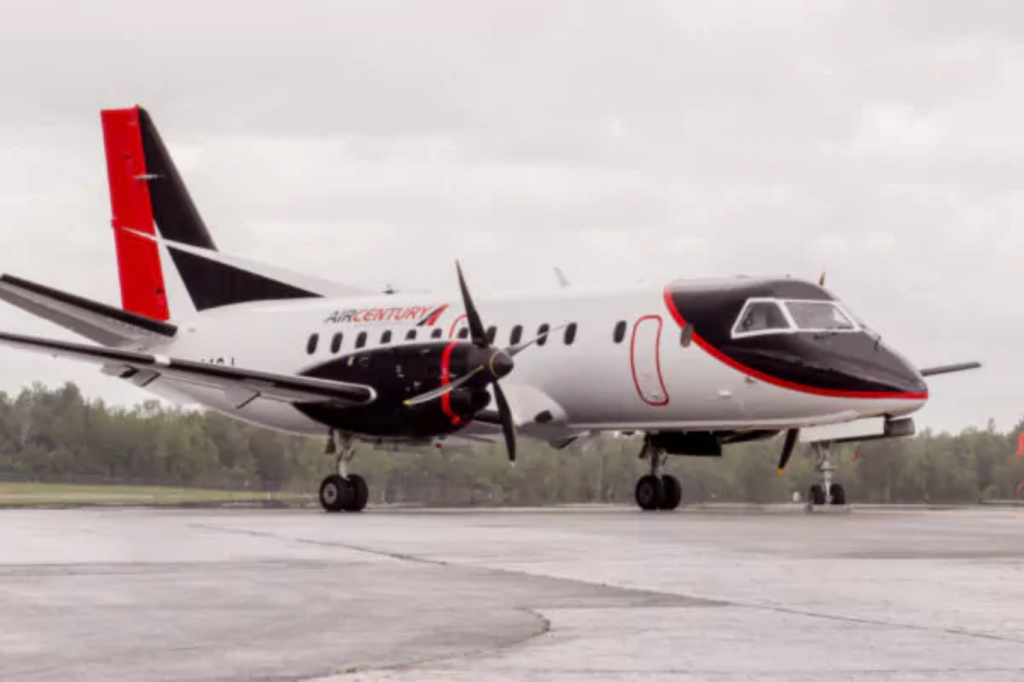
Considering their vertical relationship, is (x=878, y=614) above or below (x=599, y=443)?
below

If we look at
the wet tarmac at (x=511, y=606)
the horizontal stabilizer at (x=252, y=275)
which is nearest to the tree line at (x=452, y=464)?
the horizontal stabilizer at (x=252, y=275)

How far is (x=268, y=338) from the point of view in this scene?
3438 centimetres

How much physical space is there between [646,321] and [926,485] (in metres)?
33.1

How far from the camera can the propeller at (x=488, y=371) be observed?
88.4ft

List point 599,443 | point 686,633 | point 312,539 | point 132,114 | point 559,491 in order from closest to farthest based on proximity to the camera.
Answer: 1. point 686,633
2. point 312,539
3. point 599,443
4. point 132,114
5. point 559,491

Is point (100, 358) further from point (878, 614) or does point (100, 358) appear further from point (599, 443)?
point (878, 614)

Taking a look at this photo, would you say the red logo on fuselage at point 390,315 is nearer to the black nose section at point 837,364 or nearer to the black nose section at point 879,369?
the black nose section at point 837,364

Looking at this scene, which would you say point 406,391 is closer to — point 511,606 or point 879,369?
point 879,369

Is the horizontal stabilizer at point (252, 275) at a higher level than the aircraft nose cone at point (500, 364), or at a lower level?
higher

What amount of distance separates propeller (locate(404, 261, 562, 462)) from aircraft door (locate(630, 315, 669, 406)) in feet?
6.58

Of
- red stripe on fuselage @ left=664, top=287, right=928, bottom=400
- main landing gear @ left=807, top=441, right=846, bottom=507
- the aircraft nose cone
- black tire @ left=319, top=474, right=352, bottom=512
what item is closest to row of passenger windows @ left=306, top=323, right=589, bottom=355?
the aircraft nose cone

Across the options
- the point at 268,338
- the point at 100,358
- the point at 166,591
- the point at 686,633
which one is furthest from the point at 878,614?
the point at 268,338

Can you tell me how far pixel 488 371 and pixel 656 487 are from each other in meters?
5.67

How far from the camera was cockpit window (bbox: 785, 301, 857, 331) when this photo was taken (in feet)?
88.5
